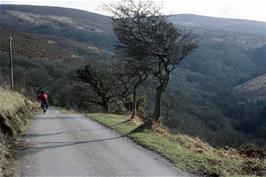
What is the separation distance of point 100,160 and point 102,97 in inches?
1960

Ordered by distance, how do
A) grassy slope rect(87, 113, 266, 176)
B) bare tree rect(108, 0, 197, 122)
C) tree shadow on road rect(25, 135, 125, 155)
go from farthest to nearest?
1. bare tree rect(108, 0, 197, 122)
2. tree shadow on road rect(25, 135, 125, 155)
3. grassy slope rect(87, 113, 266, 176)

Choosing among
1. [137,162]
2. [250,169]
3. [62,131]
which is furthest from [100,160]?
[62,131]

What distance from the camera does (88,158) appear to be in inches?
593

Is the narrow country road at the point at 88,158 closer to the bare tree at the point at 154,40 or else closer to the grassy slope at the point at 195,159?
the grassy slope at the point at 195,159

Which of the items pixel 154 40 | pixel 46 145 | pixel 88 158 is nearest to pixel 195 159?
pixel 88 158

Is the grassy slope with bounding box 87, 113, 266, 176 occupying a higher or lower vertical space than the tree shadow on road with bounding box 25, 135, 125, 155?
higher

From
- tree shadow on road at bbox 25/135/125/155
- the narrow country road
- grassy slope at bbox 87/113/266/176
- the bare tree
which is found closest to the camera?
the narrow country road

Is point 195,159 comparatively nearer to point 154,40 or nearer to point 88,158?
point 88,158

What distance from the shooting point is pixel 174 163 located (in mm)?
14172

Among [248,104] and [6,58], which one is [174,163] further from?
[248,104]

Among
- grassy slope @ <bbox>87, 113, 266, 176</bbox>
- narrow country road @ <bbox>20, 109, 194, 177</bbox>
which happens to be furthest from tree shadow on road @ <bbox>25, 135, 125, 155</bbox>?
grassy slope @ <bbox>87, 113, 266, 176</bbox>

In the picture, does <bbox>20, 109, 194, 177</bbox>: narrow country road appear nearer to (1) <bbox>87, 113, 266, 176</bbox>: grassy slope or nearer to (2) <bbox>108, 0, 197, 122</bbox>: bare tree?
(1) <bbox>87, 113, 266, 176</bbox>: grassy slope

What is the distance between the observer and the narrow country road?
1293cm

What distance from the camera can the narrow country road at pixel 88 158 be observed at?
42.4ft
